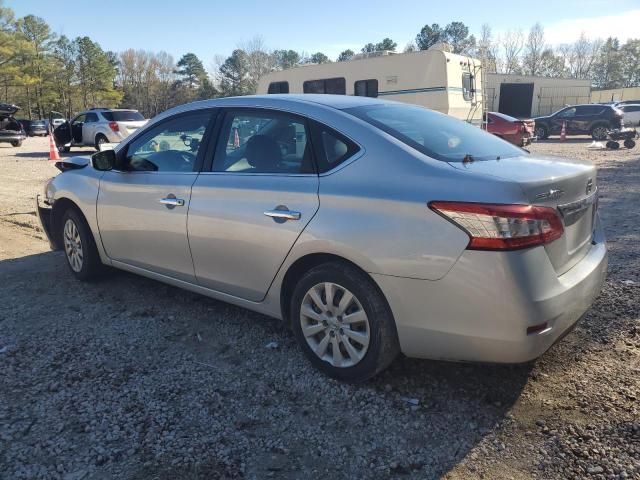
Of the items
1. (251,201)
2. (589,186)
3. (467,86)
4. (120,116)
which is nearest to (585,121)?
(467,86)

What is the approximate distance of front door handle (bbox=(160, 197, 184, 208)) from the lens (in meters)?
3.76

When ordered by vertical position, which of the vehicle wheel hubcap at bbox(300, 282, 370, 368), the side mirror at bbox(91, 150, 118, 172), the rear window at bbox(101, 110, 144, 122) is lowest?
the vehicle wheel hubcap at bbox(300, 282, 370, 368)

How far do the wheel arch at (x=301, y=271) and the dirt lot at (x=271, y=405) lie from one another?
392 millimetres

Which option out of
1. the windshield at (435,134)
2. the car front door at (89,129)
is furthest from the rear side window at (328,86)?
the windshield at (435,134)

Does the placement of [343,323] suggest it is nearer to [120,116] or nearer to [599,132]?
[120,116]

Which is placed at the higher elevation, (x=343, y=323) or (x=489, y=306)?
(x=489, y=306)

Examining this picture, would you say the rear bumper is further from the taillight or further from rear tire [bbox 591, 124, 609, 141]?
rear tire [bbox 591, 124, 609, 141]

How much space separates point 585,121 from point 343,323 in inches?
924

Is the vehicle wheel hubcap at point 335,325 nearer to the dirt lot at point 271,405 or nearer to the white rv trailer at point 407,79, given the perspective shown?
the dirt lot at point 271,405

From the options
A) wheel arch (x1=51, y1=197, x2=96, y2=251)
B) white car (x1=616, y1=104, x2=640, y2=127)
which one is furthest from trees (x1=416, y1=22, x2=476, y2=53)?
wheel arch (x1=51, y1=197, x2=96, y2=251)

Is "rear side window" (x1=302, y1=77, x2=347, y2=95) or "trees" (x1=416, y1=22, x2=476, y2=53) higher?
"trees" (x1=416, y1=22, x2=476, y2=53)

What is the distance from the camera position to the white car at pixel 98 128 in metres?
18.2

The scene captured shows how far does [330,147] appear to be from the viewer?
10.2 ft

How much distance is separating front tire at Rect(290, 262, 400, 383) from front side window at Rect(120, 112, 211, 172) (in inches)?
→ 54.6
